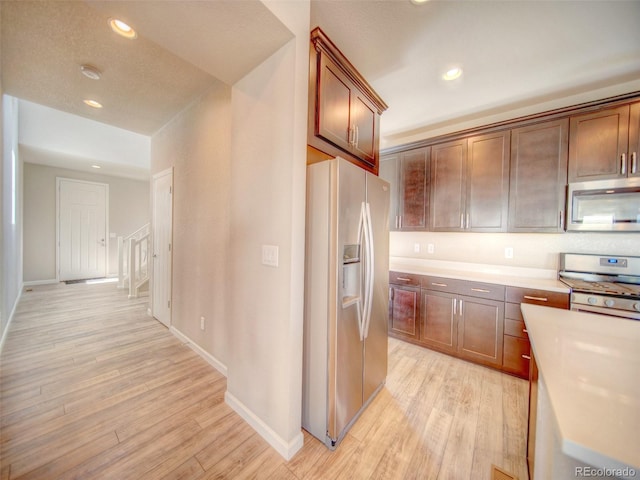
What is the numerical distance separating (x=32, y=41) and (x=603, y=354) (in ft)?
13.2

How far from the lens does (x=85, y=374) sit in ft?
7.36

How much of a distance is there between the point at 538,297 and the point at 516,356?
630 millimetres

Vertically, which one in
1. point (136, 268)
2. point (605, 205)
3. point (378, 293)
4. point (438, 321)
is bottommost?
point (438, 321)

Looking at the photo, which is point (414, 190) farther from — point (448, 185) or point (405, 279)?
point (405, 279)

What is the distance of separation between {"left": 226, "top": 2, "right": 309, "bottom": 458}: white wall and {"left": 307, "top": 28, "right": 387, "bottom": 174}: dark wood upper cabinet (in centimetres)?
16

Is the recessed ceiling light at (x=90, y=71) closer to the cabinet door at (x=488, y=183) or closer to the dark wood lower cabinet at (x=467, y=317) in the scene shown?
the dark wood lower cabinet at (x=467, y=317)

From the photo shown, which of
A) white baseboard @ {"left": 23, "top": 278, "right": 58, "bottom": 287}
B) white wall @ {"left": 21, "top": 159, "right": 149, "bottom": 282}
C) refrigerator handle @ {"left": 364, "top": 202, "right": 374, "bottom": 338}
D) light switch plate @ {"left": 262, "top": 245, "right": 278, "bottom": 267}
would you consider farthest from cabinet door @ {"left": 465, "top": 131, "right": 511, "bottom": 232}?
white baseboard @ {"left": 23, "top": 278, "right": 58, "bottom": 287}

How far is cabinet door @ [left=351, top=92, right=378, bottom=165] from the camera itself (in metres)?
→ 2.03

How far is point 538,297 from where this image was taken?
2193 millimetres

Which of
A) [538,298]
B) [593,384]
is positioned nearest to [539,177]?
[538,298]

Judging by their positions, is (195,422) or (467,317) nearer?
(195,422)

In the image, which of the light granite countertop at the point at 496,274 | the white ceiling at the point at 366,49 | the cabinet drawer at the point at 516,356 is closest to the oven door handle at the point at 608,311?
the light granite countertop at the point at 496,274

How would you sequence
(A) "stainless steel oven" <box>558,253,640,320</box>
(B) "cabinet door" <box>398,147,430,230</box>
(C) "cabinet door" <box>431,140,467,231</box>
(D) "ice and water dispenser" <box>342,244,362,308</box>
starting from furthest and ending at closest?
(B) "cabinet door" <box>398,147,430,230</box>
(C) "cabinet door" <box>431,140,467,231</box>
(A) "stainless steel oven" <box>558,253,640,320</box>
(D) "ice and water dispenser" <box>342,244,362,308</box>

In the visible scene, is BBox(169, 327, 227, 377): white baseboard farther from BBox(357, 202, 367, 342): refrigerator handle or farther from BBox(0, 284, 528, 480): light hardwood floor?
BBox(357, 202, 367, 342): refrigerator handle
